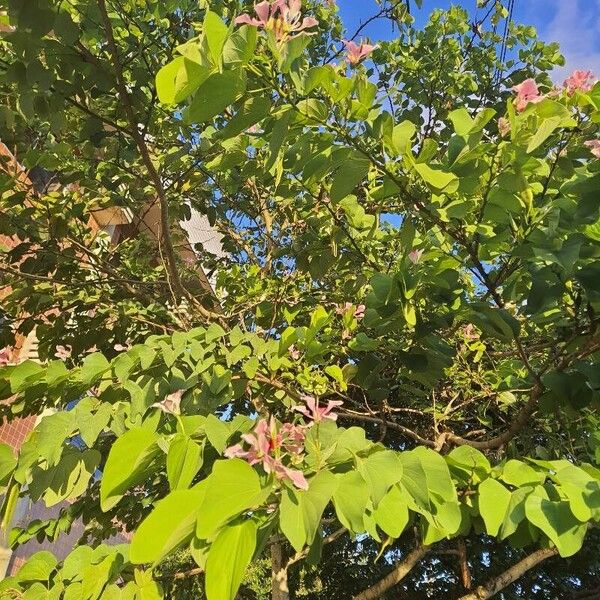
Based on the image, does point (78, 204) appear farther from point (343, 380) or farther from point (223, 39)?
point (223, 39)

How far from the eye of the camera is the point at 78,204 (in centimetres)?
285

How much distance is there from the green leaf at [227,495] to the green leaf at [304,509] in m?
0.04

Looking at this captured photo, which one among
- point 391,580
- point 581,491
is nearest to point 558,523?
point 581,491

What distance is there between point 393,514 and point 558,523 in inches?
12.0

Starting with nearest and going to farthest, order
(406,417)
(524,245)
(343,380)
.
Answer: (524,245), (343,380), (406,417)

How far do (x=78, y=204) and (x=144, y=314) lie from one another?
69 cm

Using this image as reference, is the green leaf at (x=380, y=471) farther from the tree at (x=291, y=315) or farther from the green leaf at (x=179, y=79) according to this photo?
the green leaf at (x=179, y=79)

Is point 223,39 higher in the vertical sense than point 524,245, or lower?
higher

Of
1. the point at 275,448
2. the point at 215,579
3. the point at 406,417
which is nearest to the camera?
the point at 215,579

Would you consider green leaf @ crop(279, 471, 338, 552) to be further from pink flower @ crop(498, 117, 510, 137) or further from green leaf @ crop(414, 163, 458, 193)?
pink flower @ crop(498, 117, 510, 137)

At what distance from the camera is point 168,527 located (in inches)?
28.4

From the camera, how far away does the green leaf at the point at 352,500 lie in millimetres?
742

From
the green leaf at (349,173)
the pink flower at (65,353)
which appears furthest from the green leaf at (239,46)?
the pink flower at (65,353)

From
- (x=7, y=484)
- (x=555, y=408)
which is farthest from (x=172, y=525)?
(x=555, y=408)
